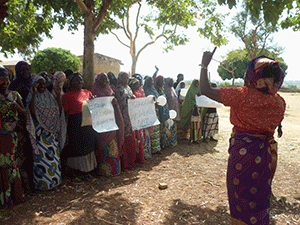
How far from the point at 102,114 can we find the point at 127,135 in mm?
897

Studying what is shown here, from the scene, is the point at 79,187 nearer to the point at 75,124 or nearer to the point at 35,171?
the point at 35,171

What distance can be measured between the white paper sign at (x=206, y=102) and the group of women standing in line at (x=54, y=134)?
1.94m

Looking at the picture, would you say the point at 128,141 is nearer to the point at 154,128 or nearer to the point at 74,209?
the point at 154,128

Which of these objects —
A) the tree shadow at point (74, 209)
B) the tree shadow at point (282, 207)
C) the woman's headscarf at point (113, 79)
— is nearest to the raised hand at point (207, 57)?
the tree shadow at point (74, 209)

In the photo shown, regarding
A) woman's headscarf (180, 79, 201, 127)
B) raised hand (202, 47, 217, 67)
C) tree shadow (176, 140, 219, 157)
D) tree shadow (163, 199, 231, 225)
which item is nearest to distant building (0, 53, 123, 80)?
woman's headscarf (180, 79, 201, 127)

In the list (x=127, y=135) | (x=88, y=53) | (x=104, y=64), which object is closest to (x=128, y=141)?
(x=127, y=135)

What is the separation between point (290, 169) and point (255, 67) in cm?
422

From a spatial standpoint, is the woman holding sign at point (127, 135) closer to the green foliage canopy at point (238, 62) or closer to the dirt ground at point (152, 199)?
the dirt ground at point (152, 199)

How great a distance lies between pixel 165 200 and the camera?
3.67 m

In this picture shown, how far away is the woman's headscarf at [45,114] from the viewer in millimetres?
3484

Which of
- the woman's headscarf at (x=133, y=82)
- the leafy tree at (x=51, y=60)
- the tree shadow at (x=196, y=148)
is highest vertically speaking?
the leafy tree at (x=51, y=60)

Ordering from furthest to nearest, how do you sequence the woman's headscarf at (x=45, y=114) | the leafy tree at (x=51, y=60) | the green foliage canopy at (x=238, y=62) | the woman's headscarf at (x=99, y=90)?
the green foliage canopy at (x=238, y=62), the leafy tree at (x=51, y=60), the woman's headscarf at (x=99, y=90), the woman's headscarf at (x=45, y=114)

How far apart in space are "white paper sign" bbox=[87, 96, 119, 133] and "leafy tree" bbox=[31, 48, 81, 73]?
40.2 ft

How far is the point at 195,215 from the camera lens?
324cm
